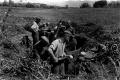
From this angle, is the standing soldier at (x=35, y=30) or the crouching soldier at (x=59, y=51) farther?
the standing soldier at (x=35, y=30)

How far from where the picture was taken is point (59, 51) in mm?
4656

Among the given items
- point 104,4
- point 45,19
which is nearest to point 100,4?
point 104,4

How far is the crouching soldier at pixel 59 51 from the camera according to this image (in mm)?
4514

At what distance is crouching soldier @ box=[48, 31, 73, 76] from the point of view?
178 inches

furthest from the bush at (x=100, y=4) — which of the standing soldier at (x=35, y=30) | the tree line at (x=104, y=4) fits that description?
the standing soldier at (x=35, y=30)

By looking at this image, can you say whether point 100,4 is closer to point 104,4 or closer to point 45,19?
point 104,4

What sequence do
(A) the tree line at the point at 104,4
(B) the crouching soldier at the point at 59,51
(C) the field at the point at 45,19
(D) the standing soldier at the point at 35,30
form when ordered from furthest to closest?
(A) the tree line at the point at 104,4
(C) the field at the point at 45,19
(D) the standing soldier at the point at 35,30
(B) the crouching soldier at the point at 59,51

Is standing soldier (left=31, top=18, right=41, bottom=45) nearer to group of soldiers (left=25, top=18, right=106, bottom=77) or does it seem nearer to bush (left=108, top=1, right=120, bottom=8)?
group of soldiers (left=25, top=18, right=106, bottom=77)

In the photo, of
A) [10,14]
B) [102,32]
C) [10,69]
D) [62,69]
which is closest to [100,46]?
[102,32]

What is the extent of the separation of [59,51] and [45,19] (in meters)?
1.54

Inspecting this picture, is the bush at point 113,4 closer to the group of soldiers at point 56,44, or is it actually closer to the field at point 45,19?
the field at point 45,19

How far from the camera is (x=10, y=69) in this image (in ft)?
16.7

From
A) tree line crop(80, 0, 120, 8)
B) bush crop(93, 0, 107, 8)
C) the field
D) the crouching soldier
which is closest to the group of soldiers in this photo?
the crouching soldier

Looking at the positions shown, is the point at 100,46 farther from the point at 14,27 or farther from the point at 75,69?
the point at 14,27
